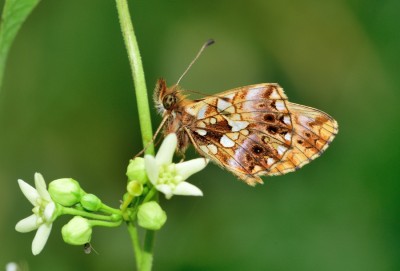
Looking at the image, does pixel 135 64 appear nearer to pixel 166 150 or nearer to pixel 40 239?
pixel 166 150

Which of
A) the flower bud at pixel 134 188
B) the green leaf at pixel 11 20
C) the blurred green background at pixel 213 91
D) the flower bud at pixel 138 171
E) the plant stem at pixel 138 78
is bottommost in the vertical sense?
the blurred green background at pixel 213 91

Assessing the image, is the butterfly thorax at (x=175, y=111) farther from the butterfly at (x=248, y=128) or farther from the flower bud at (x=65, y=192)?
the flower bud at (x=65, y=192)

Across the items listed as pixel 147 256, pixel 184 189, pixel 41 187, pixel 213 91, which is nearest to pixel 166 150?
pixel 184 189

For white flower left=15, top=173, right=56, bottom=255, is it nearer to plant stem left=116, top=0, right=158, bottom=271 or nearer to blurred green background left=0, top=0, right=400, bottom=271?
plant stem left=116, top=0, right=158, bottom=271

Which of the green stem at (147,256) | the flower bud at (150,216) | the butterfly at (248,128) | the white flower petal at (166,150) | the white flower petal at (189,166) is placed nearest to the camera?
the flower bud at (150,216)

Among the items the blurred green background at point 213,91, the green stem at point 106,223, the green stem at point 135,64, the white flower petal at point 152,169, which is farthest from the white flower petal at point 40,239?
the blurred green background at point 213,91

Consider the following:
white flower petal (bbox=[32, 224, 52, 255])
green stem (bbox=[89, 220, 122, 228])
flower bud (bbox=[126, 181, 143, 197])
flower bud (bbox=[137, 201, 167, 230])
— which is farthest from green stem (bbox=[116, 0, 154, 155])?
white flower petal (bbox=[32, 224, 52, 255])
